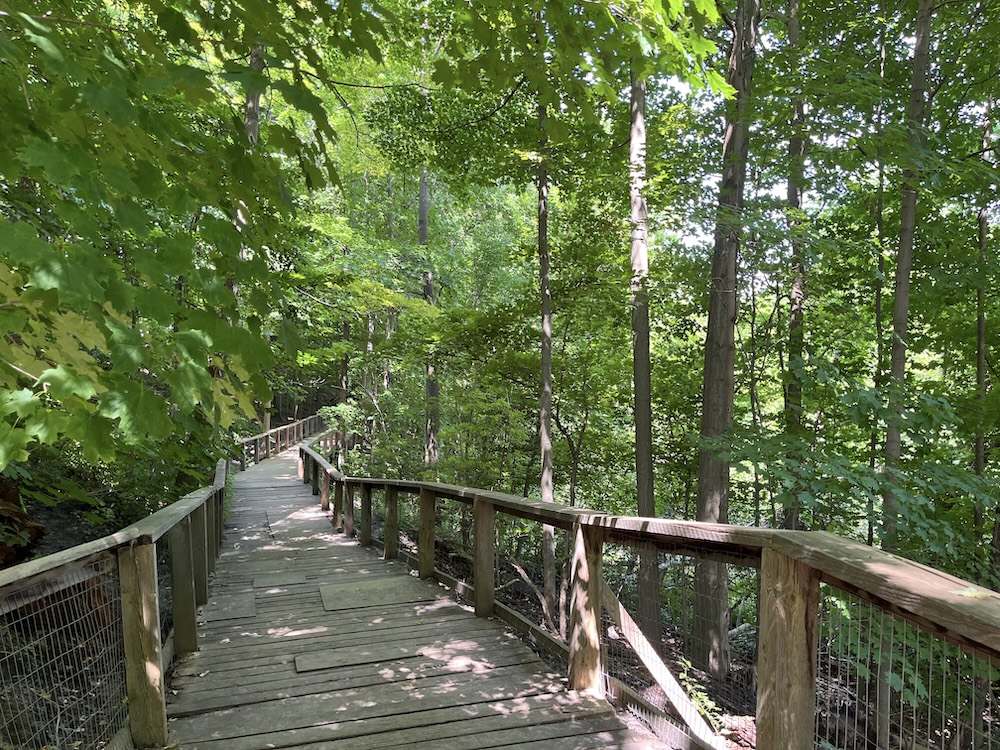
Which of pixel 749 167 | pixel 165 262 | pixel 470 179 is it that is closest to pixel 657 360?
pixel 749 167

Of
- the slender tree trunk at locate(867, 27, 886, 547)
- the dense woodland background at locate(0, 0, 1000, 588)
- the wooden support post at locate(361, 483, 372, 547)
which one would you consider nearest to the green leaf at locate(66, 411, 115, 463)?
the dense woodland background at locate(0, 0, 1000, 588)

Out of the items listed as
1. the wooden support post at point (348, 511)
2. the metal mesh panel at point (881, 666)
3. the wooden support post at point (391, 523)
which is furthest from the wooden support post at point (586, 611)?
the wooden support post at point (348, 511)

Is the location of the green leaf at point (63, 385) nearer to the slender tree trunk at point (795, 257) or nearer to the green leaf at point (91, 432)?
the green leaf at point (91, 432)

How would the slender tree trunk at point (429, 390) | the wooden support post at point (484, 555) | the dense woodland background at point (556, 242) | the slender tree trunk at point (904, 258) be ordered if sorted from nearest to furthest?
the dense woodland background at point (556, 242), the wooden support post at point (484, 555), the slender tree trunk at point (904, 258), the slender tree trunk at point (429, 390)

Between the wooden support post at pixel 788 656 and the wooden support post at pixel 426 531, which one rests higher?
the wooden support post at pixel 788 656

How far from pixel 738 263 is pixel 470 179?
3750mm

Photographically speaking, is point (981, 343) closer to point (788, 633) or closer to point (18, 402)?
point (788, 633)

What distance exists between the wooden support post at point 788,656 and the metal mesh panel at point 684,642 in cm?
23

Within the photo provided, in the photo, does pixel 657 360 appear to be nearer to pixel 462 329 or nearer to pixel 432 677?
pixel 462 329

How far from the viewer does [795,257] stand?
6734mm

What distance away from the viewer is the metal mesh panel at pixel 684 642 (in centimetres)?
307

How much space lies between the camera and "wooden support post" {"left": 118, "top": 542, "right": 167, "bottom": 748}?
2641mm

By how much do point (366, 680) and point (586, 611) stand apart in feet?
4.33

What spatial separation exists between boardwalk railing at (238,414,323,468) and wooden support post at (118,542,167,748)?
12331 millimetres
